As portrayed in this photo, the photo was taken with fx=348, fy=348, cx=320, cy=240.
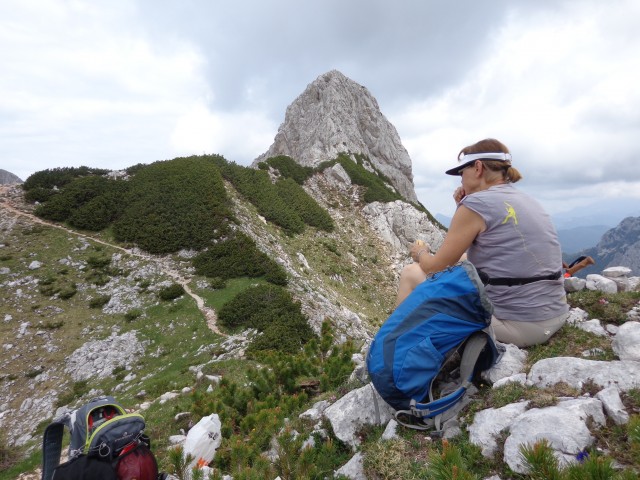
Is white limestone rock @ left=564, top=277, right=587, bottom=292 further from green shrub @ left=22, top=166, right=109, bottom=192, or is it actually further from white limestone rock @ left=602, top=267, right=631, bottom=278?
green shrub @ left=22, top=166, right=109, bottom=192

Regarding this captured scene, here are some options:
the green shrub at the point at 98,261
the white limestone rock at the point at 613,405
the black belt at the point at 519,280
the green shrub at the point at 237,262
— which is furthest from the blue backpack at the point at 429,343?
the green shrub at the point at 98,261

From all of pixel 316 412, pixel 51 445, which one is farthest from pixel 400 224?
pixel 51 445

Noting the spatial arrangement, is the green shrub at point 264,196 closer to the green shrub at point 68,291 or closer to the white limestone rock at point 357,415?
the green shrub at point 68,291

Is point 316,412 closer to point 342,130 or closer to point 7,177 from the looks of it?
point 342,130

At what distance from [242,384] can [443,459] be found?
31.3ft

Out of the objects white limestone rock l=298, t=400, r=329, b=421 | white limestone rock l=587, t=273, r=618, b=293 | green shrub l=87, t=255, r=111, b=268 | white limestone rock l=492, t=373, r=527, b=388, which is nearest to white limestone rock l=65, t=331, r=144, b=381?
green shrub l=87, t=255, r=111, b=268

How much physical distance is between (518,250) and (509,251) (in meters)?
0.11

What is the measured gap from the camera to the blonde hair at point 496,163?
4.72 metres

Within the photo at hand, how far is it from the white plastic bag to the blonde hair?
19.4 feet

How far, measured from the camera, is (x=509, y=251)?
14.3 ft

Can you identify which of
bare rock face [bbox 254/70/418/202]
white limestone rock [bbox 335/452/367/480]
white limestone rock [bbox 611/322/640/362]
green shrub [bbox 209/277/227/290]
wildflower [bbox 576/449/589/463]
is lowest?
white limestone rock [bbox 335/452/367/480]

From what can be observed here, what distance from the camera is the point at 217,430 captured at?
5965 mm

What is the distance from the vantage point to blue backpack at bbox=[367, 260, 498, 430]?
12.5 ft

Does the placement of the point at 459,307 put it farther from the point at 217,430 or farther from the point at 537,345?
the point at 217,430
